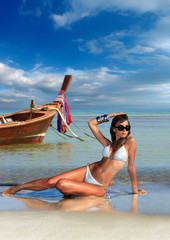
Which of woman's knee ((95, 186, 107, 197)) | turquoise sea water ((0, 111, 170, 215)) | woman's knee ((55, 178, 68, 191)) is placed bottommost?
turquoise sea water ((0, 111, 170, 215))

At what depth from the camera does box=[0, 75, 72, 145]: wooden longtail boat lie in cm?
1071

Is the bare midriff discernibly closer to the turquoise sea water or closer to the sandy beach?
the turquoise sea water

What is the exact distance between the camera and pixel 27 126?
11.4 metres

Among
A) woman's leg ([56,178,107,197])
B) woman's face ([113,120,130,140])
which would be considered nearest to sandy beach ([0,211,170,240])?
woman's leg ([56,178,107,197])

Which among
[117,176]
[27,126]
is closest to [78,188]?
[117,176]

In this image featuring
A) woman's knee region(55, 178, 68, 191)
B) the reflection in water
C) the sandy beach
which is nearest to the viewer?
the sandy beach

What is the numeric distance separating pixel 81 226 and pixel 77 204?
76 centimetres

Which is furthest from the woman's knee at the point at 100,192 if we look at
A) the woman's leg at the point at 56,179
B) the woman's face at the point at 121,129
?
the woman's face at the point at 121,129

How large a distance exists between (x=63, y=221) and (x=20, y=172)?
11.9ft

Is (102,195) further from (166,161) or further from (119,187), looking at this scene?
(166,161)

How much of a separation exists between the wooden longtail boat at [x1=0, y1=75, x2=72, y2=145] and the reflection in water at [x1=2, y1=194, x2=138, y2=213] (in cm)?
733

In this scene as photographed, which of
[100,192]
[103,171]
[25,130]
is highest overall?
[25,130]

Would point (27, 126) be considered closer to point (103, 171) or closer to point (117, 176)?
point (117, 176)

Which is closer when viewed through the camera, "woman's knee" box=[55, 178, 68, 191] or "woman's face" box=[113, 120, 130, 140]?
"woman's knee" box=[55, 178, 68, 191]
